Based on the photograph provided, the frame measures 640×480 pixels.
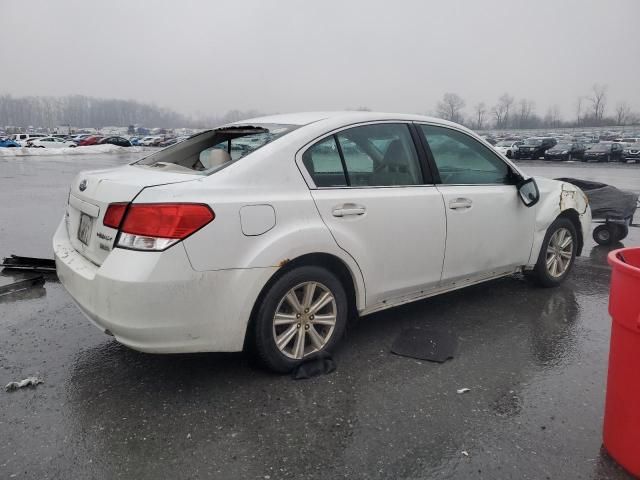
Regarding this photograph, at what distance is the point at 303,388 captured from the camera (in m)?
3.13

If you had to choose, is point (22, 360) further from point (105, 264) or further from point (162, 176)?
point (162, 176)

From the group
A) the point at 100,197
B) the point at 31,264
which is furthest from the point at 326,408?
the point at 31,264

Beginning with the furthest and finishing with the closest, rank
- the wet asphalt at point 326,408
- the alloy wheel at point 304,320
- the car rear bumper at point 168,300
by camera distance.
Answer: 1. the alloy wheel at point 304,320
2. the car rear bumper at point 168,300
3. the wet asphalt at point 326,408

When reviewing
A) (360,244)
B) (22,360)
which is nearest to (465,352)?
(360,244)

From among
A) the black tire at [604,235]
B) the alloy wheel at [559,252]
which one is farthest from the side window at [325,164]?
the black tire at [604,235]

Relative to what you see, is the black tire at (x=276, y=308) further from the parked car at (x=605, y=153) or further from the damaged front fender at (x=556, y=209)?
the parked car at (x=605, y=153)

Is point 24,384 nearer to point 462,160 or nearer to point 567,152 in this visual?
point 462,160

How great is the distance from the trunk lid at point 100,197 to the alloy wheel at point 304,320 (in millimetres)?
944

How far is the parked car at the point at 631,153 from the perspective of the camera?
34156 millimetres

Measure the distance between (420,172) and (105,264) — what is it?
7.49 feet

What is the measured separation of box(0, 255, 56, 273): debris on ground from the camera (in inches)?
216

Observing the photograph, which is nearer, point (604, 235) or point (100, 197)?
point (100, 197)

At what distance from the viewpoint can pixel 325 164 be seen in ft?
11.1

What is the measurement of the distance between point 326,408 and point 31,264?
4194mm
